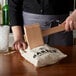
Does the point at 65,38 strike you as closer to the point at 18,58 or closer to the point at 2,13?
the point at 18,58

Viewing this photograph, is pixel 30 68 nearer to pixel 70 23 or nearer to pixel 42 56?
pixel 42 56

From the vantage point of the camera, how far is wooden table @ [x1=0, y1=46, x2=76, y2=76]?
840 millimetres

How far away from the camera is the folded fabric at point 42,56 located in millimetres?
901

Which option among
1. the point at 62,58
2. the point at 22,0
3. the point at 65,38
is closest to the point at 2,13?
the point at 22,0

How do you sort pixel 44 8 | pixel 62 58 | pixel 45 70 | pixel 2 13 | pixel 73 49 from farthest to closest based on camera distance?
pixel 2 13, pixel 44 8, pixel 73 49, pixel 62 58, pixel 45 70

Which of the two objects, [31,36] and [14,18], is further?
[14,18]

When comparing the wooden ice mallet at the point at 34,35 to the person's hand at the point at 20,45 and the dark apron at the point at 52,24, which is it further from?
the dark apron at the point at 52,24

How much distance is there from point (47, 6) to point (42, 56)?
463 mm

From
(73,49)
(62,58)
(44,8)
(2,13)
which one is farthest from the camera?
(2,13)

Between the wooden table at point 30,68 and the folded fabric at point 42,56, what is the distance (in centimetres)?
2

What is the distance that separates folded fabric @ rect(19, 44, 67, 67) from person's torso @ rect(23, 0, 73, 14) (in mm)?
366

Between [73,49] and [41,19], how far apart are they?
30 cm

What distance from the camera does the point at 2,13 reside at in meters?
1.96

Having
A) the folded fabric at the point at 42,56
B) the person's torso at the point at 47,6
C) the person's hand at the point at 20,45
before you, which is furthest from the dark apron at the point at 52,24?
the folded fabric at the point at 42,56
